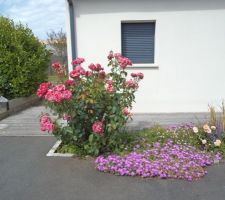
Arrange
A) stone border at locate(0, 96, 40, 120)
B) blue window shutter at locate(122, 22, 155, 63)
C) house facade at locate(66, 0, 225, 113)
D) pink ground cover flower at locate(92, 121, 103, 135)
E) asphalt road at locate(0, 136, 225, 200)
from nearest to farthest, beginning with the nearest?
asphalt road at locate(0, 136, 225, 200)
pink ground cover flower at locate(92, 121, 103, 135)
house facade at locate(66, 0, 225, 113)
blue window shutter at locate(122, 22, 155, 63)
stone border at locate(0, 96, 40, 120)

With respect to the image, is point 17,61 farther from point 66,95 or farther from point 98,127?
point 98,127

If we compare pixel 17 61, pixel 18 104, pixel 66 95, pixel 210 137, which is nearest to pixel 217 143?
pixel 210 137

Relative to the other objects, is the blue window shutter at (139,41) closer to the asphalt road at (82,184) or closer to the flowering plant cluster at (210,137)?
the flowering plant cluster at (210,137)

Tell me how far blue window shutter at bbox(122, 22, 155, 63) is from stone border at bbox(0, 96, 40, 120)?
394cm

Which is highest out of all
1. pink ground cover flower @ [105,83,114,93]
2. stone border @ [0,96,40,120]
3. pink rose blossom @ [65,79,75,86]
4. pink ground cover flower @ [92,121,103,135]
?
pink rose blossom @ [65,79,75,86]

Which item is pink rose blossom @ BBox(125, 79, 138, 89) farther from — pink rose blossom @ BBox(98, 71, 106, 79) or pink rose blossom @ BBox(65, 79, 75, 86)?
pink rose blossom @ BBox(65, 79, 75, 86)

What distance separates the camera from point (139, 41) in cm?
750

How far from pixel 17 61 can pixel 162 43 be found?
4.75 meters

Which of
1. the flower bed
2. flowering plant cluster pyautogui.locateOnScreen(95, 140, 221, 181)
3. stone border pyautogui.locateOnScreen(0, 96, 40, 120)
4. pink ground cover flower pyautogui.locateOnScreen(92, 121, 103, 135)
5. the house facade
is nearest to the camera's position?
flowering plant cluster pyautogui.locateOnScreen(95, 140, 221, 181)

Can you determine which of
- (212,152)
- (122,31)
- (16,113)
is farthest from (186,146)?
(16,113)

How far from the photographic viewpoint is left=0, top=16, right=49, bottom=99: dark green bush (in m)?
8.66

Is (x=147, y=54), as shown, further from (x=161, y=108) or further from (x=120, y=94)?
(x=120, y=94)

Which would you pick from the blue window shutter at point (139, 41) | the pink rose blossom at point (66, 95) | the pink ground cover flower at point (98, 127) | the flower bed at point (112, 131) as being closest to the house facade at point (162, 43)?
the blue window shutter at point (139, 41)

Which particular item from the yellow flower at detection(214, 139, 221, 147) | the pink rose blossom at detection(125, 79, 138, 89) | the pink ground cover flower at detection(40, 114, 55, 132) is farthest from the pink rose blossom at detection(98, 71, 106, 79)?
the yellow flower at detection(214, 139, 221, 147)
